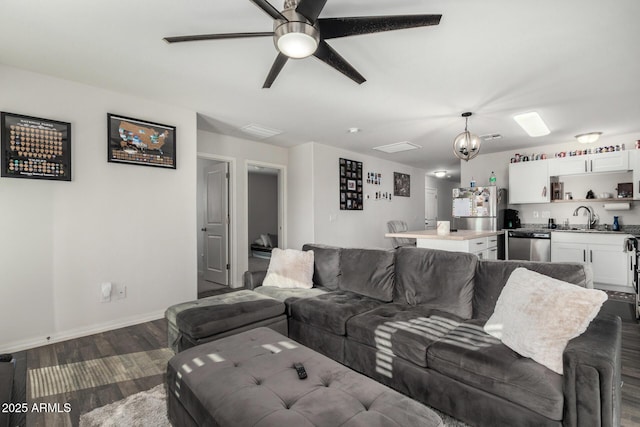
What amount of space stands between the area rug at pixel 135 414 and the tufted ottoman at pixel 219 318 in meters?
→ 0.38

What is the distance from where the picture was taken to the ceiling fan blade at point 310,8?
1501 mm

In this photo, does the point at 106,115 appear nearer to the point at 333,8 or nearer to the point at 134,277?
the point at 134,277

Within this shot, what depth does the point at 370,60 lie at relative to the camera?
103 inches

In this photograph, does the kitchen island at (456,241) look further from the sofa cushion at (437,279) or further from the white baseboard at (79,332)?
the white baseboard at (79,332)

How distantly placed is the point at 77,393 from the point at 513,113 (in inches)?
203

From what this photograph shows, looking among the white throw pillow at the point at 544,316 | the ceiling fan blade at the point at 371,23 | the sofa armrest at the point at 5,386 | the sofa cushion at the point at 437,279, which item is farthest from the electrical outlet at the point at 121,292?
the white throw pillow at the point at 544,316

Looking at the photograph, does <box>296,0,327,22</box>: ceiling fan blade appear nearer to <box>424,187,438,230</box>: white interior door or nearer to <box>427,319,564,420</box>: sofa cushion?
<box>427,319,564,420</box>: sofa cushion

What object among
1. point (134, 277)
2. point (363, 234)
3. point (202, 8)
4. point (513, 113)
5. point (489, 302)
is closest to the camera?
point (202, 8)

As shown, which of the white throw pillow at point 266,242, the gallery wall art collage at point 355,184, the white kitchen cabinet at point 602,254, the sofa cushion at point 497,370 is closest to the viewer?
the sofa cushion at point 497,370

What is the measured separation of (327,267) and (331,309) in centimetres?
76

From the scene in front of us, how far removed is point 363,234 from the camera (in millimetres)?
6449

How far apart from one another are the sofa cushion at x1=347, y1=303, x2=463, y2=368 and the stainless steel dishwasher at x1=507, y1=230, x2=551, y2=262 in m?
3.95

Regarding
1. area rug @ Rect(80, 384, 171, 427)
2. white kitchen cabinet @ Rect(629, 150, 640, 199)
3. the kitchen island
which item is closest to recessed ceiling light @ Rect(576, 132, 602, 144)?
white kitchen cabinet @ Rect(629, 150, 640, 199)

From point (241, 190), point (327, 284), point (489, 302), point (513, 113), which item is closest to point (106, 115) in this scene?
point (241, 190)
